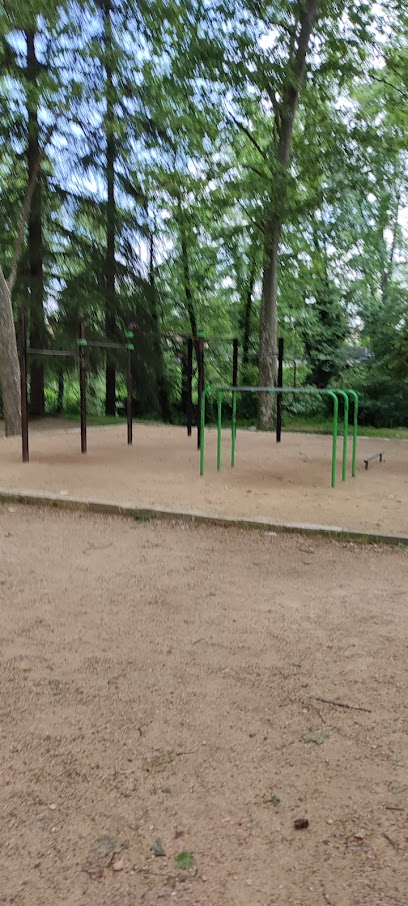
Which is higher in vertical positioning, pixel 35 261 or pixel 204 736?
pixel 35 261

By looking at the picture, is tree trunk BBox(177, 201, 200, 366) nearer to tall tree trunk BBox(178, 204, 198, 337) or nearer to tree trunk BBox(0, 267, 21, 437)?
tall tree trunk BBox(178, 204, 198, 337)

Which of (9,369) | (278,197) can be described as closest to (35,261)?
(9,369)

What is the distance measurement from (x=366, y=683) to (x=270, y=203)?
11.2 metres

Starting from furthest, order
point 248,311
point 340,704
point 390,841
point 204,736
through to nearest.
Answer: point 248,311 < point 340,704 < point 204,736 < point 390,841

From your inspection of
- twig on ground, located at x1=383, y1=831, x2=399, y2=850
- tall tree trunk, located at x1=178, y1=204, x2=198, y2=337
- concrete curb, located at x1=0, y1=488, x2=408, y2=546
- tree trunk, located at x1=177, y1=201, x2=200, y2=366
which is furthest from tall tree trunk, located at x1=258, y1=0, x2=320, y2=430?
twig on ground, located at x1=383, y1=831, x2=399, y2=850

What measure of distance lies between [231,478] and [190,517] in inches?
75.5

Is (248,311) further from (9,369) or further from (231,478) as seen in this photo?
(231,478)

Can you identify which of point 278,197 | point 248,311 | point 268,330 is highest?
point 278,197

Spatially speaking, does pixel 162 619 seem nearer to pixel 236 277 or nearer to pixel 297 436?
pixel 297 436

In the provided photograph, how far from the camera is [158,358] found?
17.4 m

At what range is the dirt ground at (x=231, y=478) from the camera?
5181 mm

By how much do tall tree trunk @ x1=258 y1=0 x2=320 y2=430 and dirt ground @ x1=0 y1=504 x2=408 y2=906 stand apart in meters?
8.60

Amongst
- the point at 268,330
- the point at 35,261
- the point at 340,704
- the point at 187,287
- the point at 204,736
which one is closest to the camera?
the point at 204,736

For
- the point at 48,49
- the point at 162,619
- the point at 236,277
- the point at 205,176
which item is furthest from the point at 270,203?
the point at 162,619
